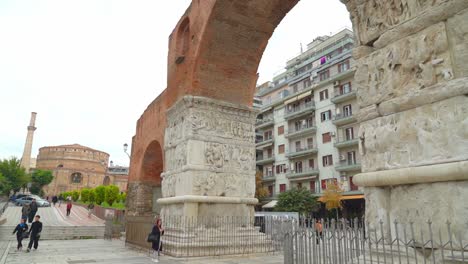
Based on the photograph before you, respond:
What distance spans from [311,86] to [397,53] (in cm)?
2324

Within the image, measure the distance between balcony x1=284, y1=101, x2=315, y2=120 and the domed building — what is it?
36522 mm

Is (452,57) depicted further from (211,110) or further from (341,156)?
(341,156)

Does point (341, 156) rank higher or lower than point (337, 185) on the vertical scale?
higher

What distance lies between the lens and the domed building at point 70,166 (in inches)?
1991

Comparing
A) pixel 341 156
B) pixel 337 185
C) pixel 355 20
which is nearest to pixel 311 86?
pixel 341 156

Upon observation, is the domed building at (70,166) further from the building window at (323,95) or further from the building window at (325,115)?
the building window at (323,95)

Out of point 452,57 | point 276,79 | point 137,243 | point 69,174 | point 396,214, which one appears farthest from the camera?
point 69,174

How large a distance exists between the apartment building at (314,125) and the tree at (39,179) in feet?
106

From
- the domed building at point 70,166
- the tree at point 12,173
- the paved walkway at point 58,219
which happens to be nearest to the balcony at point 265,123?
the paved walkway at point 58,219

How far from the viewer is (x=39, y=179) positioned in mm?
46656

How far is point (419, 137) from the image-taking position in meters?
3.07

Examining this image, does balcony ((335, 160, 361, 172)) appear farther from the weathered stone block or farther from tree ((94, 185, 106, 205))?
tree ((94, 185, 106, 205))

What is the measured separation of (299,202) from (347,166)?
4057 millimetres

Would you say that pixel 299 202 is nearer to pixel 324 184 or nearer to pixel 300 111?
pixel 324 184
